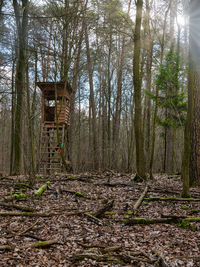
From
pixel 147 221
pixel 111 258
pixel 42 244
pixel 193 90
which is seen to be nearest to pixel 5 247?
pixel 42 244

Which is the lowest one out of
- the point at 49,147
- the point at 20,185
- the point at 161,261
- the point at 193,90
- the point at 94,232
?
the point at 94,232

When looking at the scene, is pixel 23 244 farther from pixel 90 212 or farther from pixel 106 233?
pixel 90 212

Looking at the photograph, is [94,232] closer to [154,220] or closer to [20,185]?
[154,220]

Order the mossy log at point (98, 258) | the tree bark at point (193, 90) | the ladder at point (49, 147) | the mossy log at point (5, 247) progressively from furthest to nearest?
the ladder at point (49, 147), the tree bark at point (193, 90), the mossy log at point (5, 247), the mossy log at point (98, 258)

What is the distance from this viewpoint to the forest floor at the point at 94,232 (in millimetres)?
3188

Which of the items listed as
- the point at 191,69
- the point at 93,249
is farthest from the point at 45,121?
the point at 93,249

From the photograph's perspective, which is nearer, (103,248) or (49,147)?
(103,248)

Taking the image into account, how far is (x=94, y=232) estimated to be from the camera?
13.8 ft

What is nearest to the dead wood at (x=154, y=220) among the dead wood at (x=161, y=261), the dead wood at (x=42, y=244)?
the dead wood at (x=161, y=261)

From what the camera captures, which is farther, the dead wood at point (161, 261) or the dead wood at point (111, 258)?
the dead wood at point (111, 258)

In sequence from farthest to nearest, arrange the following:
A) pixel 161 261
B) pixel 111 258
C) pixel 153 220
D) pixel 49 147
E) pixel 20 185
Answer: pixel 49 147
pixel 20 185
pixel 153 220
pixel 111 258
pixel 161 261

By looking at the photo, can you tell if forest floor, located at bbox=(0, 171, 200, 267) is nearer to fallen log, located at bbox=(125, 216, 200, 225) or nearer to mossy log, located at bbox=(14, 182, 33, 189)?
fallen log, located at bbox=(125, 216, 200, 225)

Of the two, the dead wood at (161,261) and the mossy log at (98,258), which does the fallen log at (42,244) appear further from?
the dead wood at (161,261)

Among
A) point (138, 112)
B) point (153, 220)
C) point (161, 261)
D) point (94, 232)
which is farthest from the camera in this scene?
point (138, 112)
